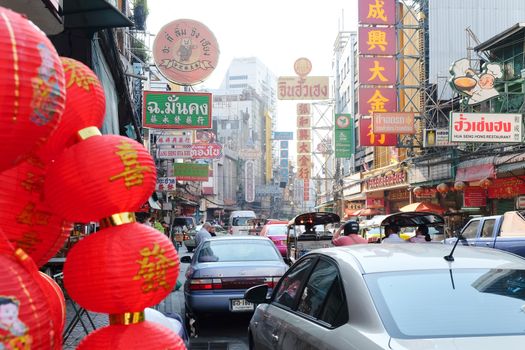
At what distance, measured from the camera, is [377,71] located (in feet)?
→ 79.0

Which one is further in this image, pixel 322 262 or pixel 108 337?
pixel 322 262

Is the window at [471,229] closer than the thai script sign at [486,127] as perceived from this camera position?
Yes

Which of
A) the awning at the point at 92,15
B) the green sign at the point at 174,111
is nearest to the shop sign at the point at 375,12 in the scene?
the green sign at the point at 174,111

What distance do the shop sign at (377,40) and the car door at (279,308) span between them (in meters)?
20.6

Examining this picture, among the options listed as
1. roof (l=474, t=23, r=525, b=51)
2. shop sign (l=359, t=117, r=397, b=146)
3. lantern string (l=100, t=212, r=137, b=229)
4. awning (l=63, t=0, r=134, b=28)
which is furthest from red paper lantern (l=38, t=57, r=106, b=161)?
shop sign (l=359, t=117, r=397, b=146)

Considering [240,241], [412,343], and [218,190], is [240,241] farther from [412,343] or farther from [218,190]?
[218,190]

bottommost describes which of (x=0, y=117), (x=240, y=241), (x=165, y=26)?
(x=240, y=241)

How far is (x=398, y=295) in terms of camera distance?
3.14 meters

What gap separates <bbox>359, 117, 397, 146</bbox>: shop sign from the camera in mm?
24828

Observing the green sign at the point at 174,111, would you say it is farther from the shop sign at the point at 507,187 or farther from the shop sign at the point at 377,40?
the shop sign at the point at 377,40

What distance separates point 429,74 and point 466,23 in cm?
350

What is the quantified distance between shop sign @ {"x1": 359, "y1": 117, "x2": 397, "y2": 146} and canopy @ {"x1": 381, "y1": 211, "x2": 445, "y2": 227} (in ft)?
47.5

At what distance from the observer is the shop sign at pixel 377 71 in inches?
944

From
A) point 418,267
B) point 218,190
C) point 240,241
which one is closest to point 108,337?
point 418,267
